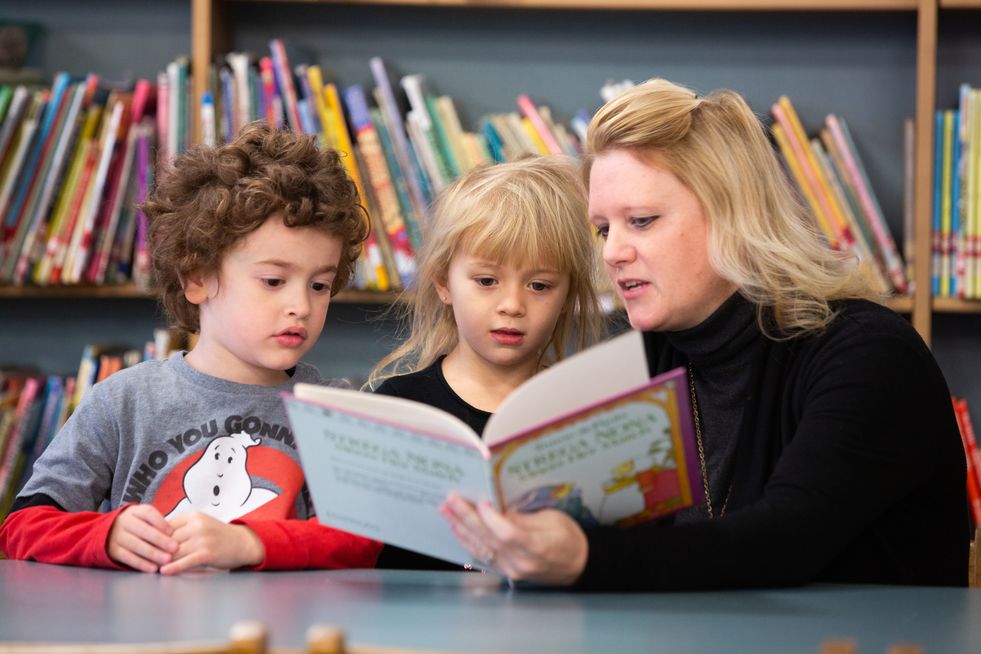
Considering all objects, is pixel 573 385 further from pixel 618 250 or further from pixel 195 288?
pixel 195 288

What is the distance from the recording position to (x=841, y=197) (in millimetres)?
2520

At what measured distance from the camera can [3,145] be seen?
254 cm

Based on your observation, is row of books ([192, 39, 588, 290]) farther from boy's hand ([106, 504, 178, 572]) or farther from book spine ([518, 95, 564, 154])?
boy's hand ([106, 504, 178, 572])

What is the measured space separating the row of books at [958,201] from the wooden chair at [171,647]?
205 centimetres

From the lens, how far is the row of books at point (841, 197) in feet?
8.23

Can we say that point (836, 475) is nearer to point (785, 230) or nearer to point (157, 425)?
point (785, 230)

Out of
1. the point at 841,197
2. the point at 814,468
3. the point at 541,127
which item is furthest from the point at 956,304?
the point at 814,468

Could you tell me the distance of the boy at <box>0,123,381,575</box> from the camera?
1.50 metres

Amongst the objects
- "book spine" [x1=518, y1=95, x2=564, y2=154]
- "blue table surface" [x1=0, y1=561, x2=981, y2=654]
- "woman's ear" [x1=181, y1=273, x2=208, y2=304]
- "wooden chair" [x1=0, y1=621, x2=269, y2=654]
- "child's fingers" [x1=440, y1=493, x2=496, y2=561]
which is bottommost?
"wooden chair" [x1=0, y1=621, x2=269, y2=654]

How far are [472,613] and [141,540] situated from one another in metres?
0.44

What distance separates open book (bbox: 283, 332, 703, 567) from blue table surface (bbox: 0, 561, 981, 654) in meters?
0.09

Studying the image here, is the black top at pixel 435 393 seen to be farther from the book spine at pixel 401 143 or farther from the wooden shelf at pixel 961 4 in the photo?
the wooden shelf at pixel 961 4

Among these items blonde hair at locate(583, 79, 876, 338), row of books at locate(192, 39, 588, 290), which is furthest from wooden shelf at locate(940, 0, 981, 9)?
blonde hair at locate(583, 79, 876, 338)

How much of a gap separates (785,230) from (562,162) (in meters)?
0.48
